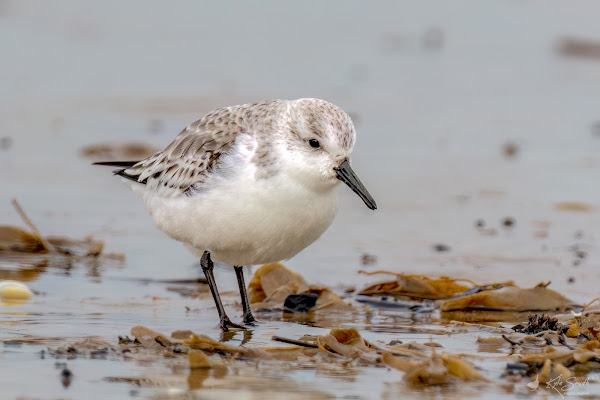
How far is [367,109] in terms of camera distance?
13.3 meters

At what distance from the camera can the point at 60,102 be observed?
43.7 feet

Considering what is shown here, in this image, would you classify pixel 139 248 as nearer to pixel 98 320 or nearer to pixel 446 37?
pixel 98 320

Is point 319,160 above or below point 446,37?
below

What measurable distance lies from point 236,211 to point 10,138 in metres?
6.19

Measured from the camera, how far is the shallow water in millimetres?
6367

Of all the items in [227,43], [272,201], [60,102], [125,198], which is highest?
[227,43]

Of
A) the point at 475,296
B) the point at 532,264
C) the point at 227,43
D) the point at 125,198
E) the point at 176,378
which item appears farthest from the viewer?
the point at 227,43

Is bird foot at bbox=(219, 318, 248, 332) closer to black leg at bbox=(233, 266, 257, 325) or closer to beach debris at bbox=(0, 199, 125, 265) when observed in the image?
black leg at bbox=(233, 266, 257, 325)

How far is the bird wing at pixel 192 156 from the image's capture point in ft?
20.8

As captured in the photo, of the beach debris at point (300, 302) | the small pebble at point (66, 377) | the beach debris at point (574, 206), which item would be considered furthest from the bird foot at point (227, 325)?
the beach debris at point (574, 206)

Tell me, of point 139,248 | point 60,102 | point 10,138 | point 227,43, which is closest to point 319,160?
point 139,248

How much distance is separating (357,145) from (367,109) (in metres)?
1.86

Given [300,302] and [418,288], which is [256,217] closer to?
[300,302]

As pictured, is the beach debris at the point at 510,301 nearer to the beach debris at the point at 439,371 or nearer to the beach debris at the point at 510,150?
the beach debris at the point at 439,371
